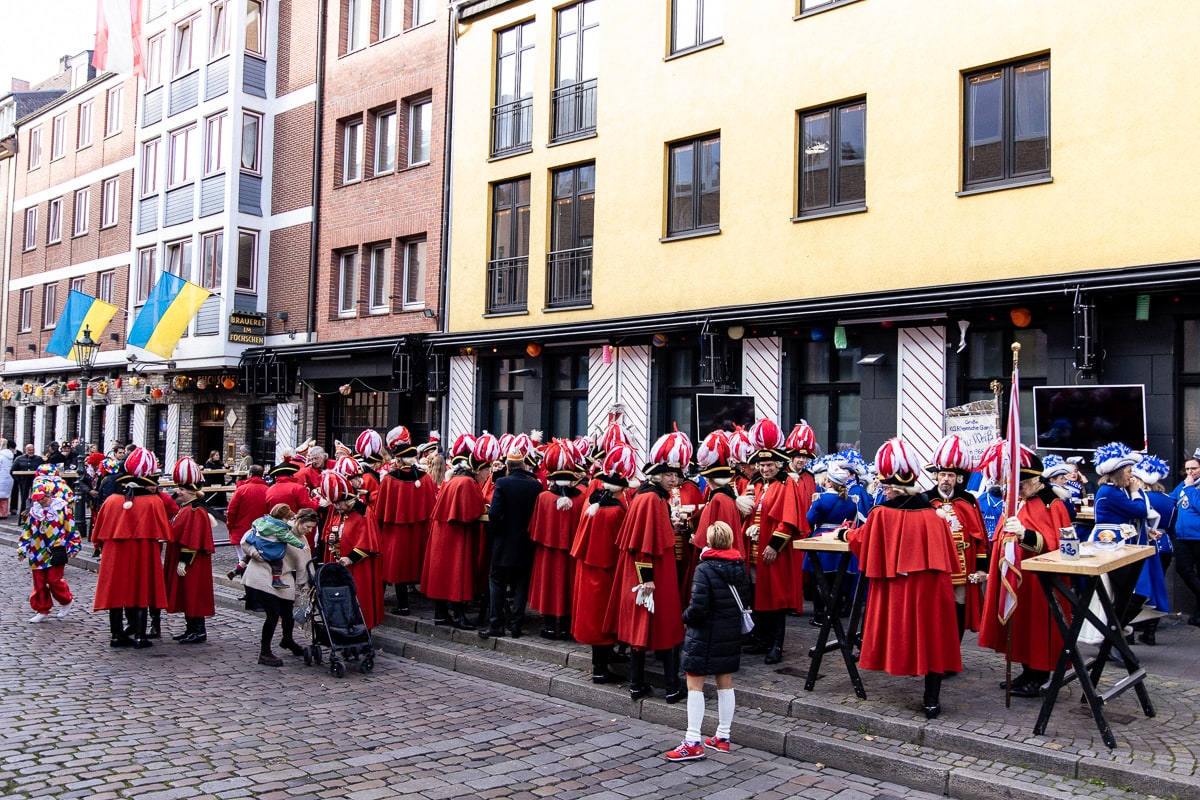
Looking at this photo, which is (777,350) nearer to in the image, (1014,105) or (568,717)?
(1014,105)

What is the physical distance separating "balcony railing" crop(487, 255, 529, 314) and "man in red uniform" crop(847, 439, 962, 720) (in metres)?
12.4

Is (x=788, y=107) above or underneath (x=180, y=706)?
above

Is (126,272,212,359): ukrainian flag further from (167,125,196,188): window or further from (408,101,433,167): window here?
(408,101,433,167): window

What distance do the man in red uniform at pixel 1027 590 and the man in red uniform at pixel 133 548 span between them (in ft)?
25.8

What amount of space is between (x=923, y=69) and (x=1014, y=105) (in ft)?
4.48

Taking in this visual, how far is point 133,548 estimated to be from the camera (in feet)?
31.5

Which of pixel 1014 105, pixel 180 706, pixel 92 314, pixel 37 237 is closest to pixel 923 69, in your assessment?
pixel 1014 105

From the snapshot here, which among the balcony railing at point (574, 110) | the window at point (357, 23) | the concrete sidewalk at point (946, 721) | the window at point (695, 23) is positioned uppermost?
the window at point (357, 23)

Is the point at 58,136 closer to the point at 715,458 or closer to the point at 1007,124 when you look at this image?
the point at 1007,124

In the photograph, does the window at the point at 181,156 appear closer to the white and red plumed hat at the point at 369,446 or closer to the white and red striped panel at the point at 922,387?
the white and red plumed hat at the point at 369,446

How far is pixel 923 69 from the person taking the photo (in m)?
13.2

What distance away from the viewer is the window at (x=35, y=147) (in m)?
35.2

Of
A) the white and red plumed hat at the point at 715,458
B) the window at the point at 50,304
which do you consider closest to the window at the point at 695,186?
the white and red plumed hat at the point at 715,458

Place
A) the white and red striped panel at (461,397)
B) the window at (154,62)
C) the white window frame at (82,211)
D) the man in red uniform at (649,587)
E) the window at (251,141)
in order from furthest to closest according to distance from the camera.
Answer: the white window frame at (82,211)
the window at (154,62)
the window at (251,141)
the white and red striped panel at (461,397)
the man in red uniform at (649,587)
